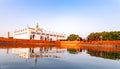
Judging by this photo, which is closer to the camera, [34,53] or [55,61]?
[55,61]

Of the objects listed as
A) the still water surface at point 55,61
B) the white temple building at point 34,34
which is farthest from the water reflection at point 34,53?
the white temple building at point 34,34

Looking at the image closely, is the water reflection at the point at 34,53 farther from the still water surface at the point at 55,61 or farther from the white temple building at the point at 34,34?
the white temple building at the point at 34,34

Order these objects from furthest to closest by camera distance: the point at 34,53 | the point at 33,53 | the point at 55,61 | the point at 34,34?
the point at 34,34, the point at 34,53, the point at 33,53, the point at 55,61

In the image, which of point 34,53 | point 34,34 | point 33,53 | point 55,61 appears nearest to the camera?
point 55,61

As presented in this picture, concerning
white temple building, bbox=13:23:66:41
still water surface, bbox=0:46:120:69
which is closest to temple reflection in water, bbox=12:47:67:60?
still water surface, bbox=0:46:120:69

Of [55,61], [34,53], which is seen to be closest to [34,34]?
[34,53]

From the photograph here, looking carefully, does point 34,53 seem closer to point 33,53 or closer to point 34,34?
point 33,53

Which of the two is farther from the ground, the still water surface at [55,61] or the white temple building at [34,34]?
the white temple building at [34,34]

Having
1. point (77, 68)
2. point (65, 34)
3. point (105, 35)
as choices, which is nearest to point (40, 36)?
point (65, 34)

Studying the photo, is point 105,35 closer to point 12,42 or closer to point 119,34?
point 119,34

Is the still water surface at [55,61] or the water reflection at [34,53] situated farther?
the water reflection at [34,53]

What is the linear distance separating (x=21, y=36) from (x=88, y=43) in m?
33.8

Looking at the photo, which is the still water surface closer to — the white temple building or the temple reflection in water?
the temple reflection in water

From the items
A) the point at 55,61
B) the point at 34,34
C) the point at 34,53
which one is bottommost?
the point at 55,61
